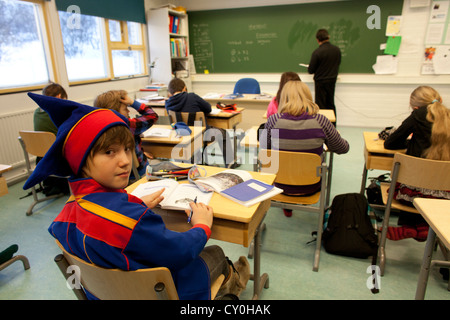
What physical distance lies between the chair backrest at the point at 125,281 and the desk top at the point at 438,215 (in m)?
0.85

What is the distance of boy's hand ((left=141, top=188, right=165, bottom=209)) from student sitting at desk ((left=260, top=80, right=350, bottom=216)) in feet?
3.40

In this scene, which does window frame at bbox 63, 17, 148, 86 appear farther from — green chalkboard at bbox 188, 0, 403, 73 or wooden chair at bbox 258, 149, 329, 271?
wooden chair at bbox 258, 149, 329, 271

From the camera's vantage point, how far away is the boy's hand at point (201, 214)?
1168 mm

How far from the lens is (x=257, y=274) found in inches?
65.4

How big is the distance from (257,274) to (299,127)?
96cm

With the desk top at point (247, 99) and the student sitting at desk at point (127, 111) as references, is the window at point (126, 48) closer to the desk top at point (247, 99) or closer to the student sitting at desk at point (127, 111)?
the desk top at point (247, 99)

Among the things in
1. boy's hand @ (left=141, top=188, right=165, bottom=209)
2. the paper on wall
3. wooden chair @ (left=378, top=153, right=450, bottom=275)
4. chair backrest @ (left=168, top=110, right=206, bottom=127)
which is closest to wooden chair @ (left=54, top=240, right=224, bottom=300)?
boy's hand @ (left=141, top=188, right=165, bottom=209)

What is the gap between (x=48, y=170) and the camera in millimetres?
893

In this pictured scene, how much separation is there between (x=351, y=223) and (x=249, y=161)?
203cm

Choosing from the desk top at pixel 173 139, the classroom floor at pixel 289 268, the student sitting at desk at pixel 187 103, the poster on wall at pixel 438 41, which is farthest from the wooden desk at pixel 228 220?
the poster on wall at pixel 438 41

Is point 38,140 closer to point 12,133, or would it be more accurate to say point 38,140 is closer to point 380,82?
point 12,133

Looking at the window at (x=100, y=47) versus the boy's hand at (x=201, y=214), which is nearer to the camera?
the boy's hand at (x=201, y=214)

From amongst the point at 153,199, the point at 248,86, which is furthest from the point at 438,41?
the point at 153,199

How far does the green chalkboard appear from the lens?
5227 mm
